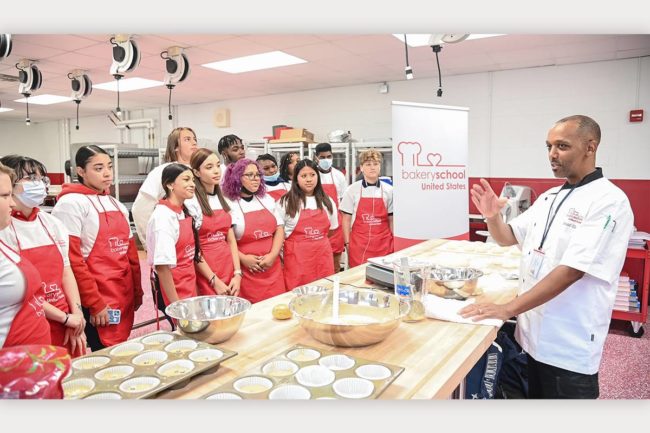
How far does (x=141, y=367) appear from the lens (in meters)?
1.11

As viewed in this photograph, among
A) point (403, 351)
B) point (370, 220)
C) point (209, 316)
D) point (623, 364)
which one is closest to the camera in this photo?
point (403, 351)

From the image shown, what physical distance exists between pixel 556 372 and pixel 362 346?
854 mm

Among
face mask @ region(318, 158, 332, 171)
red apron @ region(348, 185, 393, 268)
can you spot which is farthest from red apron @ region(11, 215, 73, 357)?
face mask @ region(318, 158, 332, 171)

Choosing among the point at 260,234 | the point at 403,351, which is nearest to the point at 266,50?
the point at 260,234

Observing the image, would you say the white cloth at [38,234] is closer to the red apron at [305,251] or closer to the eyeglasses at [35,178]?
the eyeglasses at [35,178]

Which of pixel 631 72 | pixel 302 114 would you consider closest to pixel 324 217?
pixel 631 72

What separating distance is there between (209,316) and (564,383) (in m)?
1.34

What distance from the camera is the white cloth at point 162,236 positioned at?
6.93 ft

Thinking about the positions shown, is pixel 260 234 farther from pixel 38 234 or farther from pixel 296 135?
pixel 296 135

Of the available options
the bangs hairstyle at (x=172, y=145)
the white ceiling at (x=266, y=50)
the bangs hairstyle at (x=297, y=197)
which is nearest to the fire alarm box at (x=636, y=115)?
the white ceiling at (x=266, y=50)

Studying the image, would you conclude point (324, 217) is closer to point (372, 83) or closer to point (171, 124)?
point (171, 124)

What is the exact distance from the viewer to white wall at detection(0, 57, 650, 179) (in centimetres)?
226

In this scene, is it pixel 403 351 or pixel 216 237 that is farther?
pixel 216 237

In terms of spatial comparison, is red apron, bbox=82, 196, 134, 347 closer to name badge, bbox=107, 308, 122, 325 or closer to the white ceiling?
name badge, bbox=107, 308, 122, 325
